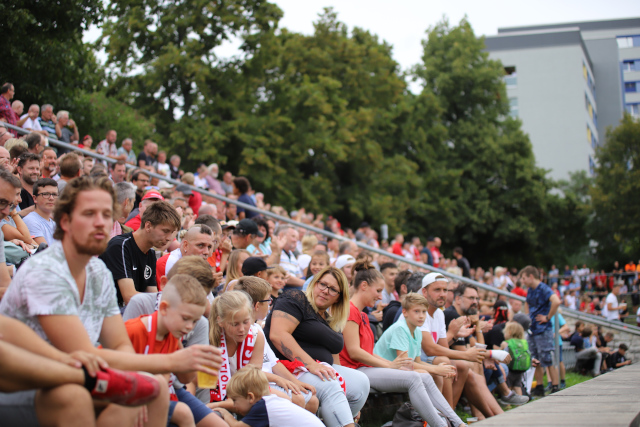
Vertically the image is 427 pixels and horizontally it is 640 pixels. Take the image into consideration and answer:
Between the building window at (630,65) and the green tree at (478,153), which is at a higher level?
the building window at (630,65)

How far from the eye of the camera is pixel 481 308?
36.9ft

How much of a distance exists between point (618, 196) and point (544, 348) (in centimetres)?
2701

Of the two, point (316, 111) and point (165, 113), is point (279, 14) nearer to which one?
point (316, 111)

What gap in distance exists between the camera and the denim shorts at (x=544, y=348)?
10000mm

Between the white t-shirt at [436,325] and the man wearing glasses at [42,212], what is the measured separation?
3.94 m

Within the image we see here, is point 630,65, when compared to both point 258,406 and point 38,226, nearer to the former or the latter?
point 38,226

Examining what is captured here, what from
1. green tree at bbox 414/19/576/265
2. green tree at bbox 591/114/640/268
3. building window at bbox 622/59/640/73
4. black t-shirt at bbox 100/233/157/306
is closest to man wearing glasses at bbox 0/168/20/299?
black t-shirt at bbox 100/233/157/306

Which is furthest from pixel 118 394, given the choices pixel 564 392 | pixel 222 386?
pixel 564 392

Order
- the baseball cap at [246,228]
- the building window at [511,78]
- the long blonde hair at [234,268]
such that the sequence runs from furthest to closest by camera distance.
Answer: the building window at [511,78]
the baseball cap at [246,228]
the long blonde hair at [234,268]

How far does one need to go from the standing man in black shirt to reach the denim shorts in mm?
7516

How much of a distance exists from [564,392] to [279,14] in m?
18.3

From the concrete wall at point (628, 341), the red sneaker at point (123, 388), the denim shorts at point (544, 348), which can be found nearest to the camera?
the red sneaker at point (123, 388)

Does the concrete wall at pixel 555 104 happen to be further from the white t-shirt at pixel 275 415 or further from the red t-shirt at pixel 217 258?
the white t-shirt at pixel 275 415

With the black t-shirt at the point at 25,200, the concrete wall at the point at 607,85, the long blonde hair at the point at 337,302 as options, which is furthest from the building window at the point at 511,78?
the long blonde hair at the point at 337,302
